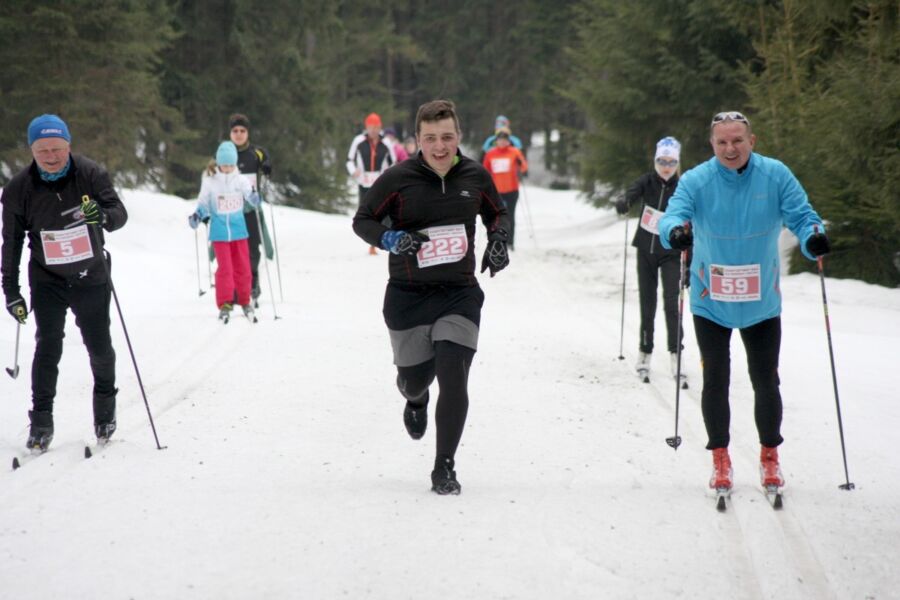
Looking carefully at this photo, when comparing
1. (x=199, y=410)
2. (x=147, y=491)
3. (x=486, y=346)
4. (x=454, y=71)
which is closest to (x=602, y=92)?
(x=486, y=346)

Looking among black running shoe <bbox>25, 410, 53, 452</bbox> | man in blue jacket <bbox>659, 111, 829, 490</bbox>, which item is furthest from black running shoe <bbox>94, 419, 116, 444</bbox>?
man in blue jacket <bbox>659, 111, 829, 490</bbox>

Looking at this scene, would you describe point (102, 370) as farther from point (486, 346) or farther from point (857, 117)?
point (857, 117)

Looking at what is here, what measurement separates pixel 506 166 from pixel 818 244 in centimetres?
1343

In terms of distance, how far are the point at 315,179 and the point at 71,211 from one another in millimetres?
22231

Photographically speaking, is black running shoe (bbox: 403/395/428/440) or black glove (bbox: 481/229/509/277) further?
black running shoe (bbox: 403/395/428/440)

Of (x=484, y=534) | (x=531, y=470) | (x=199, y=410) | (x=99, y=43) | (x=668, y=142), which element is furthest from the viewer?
(x=99, y=43)

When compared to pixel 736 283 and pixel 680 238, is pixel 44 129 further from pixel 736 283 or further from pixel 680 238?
pixel 736 283

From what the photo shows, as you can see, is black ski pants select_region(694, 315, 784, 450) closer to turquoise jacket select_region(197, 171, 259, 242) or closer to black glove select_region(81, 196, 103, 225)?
black glove select_region(81, 196, 103, 225)

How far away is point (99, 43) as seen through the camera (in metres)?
18.0

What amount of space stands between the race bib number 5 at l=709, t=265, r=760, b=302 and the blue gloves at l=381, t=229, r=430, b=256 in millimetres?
1598

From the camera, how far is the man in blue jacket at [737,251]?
5250 millimetres

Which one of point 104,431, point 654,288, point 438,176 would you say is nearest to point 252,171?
point 654,288

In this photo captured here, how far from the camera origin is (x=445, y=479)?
18.0 ft

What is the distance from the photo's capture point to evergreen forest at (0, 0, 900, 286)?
38.3ft
